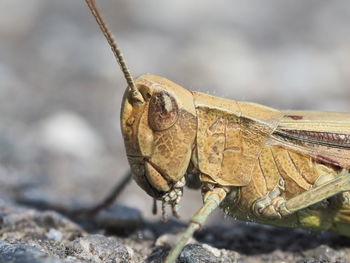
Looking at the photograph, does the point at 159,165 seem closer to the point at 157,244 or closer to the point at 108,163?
the point at 157,244

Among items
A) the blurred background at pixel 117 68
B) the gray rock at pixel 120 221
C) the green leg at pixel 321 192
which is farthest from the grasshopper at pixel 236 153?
the blurred background at pixel 117 68

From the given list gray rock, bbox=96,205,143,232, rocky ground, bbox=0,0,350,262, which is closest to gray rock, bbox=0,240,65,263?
rocky ground, bbox=0,0,350,262

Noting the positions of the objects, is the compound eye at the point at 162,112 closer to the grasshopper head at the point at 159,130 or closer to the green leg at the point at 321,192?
the grasshopper head at the point at 159,130

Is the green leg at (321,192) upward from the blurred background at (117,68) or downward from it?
downward

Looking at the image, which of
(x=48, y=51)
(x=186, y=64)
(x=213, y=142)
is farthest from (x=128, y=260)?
(x=48, y=51)

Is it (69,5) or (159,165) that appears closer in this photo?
(159,165)

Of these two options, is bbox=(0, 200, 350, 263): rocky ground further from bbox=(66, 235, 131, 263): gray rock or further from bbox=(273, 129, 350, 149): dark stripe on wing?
bbox=(273, 129, 350, 149): dark stripe on wing

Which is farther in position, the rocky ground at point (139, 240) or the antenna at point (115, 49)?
the rocky ground at point (139, 240)
